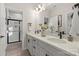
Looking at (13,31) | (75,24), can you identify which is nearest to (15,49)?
(13,31)

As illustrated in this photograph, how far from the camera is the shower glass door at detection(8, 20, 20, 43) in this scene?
74.9 inches

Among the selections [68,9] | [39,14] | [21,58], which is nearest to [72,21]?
[68,9]

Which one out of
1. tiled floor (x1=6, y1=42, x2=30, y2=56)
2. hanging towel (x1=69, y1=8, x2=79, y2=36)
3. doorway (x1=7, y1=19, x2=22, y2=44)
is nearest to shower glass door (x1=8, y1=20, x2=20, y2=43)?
doorway (x1=7, y1=19, x2=22, y2=44)

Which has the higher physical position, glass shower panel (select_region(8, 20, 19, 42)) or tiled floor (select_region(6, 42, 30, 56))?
glass shower panel (select_region(8, 20, 19, 42))

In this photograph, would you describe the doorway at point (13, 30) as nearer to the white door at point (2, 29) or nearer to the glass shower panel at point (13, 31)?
the glass shower panel at point (13, 31)

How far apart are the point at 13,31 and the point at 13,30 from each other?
0.07ft

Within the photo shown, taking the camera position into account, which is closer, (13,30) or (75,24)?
(75,24)

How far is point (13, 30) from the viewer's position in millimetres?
1958

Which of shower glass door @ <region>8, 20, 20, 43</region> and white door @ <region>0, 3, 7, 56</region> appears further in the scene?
shower glass door @ <region>8, 20, 20, 43</region>

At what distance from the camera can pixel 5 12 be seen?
1.84 metres

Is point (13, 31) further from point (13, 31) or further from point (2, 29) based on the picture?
point (2, 29)

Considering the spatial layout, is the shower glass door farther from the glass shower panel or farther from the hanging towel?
the hanging towel

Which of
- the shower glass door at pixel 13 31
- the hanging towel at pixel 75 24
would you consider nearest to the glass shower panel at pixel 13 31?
the shower glass door at pixel 13 31

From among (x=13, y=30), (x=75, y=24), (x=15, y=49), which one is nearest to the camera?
(x=75, y=24)
